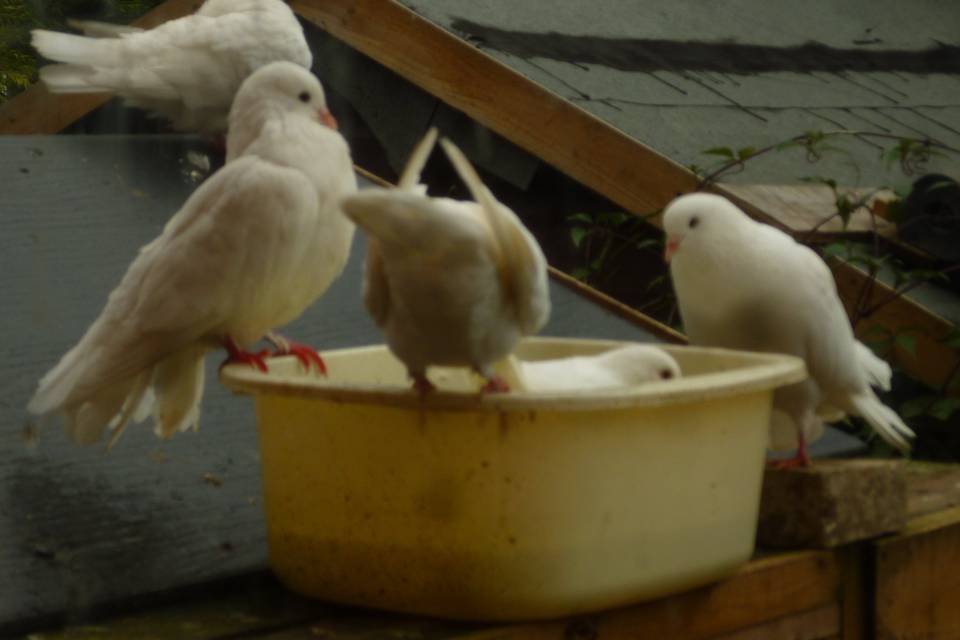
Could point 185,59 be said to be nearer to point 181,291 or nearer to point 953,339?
point 181,291

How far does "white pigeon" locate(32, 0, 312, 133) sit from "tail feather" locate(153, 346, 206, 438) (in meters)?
0.98

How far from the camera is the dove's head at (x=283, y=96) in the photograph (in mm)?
2025

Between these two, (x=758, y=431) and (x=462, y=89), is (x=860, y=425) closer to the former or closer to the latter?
(x=462, y=89)

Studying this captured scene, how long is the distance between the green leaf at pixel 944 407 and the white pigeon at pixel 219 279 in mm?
1645

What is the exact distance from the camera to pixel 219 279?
1.86 metres

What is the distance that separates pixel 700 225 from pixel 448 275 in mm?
823

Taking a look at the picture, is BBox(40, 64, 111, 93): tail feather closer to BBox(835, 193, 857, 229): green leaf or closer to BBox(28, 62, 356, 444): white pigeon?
BBox(28, 62, 356, 444): white pigeon

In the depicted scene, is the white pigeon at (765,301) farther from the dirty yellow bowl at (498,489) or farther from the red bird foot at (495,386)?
the red bird foot at (495,386)

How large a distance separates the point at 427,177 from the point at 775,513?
1.83 m

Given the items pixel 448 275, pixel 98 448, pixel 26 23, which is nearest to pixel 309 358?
pixel 98 448

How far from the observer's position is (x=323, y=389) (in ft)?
5.18

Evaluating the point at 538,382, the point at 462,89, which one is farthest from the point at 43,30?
the point at 538,382

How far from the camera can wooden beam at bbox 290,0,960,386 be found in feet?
10.3

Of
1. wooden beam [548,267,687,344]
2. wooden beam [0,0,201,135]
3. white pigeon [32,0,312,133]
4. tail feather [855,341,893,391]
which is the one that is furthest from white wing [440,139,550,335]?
wooden beam [0,0,201,135]
